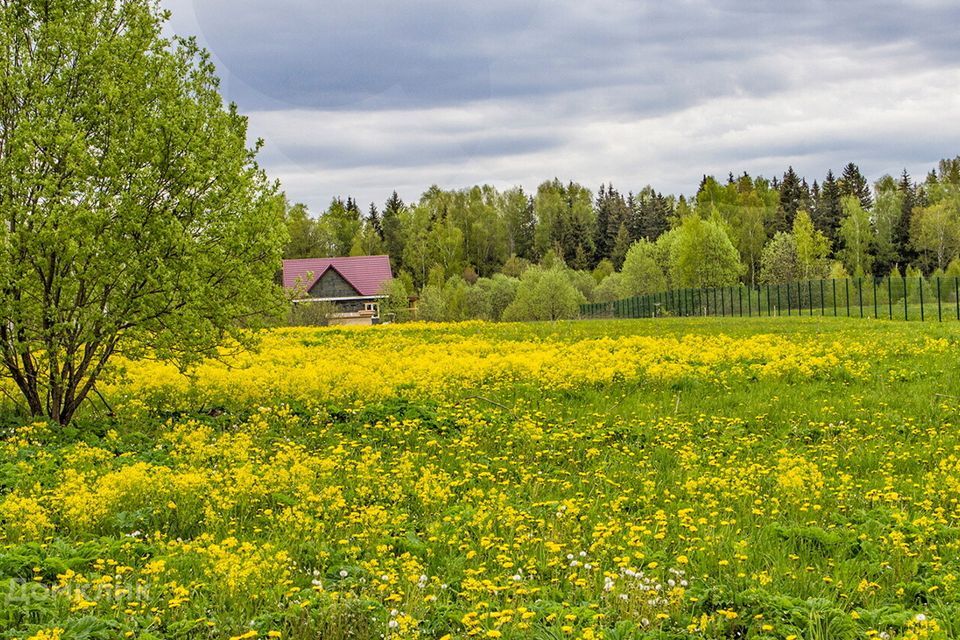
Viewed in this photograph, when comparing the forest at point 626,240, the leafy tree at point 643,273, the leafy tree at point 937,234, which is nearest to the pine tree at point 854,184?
the forest at point 626,240

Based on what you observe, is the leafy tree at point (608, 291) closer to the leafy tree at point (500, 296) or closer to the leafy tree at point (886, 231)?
the leafy tree at point (500, 296)

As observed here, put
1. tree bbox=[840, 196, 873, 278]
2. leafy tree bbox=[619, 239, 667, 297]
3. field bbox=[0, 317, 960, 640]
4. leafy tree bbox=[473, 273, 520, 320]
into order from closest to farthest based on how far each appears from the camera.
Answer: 1. field bbox=[0, 317, 960, 640]
2. leafy tree bbox=[473, 273, 520, 320]
3. leafy tree bbox=[619, 239, 667, 297]
4. tree bbox=[840, 196, 873, 278]

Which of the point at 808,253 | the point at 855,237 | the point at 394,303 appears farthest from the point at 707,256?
the point at 855,237

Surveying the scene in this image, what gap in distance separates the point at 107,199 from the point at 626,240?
11267cm

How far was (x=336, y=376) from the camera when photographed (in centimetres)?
1638

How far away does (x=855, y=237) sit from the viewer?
104688mm

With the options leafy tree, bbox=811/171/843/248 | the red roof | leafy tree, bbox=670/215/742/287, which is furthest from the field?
leafy tree, bbox=811/171/843/248

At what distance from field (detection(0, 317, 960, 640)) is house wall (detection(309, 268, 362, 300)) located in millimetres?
62077

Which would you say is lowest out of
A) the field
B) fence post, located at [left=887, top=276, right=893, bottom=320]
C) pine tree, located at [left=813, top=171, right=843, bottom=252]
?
the field

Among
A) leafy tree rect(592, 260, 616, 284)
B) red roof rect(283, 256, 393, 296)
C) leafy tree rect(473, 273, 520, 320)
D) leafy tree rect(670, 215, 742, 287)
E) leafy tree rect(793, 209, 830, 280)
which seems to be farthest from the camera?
leafy tree rect(592, 260, 616, 284)

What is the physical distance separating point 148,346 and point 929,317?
37156 millimetres

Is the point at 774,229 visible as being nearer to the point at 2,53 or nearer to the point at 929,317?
the point at 929,317

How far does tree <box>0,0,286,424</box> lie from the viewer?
35.9ft

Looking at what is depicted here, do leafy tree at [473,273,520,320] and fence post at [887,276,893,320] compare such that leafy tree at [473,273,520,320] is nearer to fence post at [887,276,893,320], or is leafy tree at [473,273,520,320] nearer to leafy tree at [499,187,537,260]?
fence post at [887,276,893,320]
